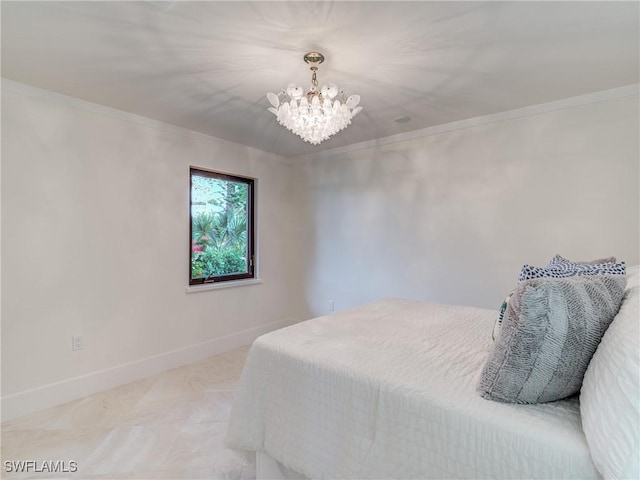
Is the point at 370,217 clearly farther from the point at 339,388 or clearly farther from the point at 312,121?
the point at 339,388

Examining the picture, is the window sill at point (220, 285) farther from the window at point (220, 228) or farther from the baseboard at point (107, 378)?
the baseboard at point (107, 378)

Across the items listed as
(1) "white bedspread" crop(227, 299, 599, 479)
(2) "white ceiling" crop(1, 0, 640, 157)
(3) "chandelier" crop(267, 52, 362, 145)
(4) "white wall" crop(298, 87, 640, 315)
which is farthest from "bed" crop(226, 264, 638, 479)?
(2) "white ceiling" crop(1, 0, 640, 157)

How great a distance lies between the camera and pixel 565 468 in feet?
2.79

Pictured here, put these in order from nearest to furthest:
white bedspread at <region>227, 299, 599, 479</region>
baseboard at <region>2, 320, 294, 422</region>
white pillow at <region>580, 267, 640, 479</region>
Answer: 1. white pillow at <region>580, 267, 640, 479</region>
2. white bedspread at <region>227, 299, 599, 479</region>
3. baseboard at <region>2, 320, 294, 422</region>

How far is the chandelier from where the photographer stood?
1852mm

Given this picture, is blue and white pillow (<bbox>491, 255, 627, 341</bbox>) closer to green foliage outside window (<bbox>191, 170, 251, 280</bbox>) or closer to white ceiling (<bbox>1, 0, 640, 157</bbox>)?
white ceiling (<bbox>1, 0, 640, 157</bbox>)

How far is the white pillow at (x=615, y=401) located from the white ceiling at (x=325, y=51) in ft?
5.20

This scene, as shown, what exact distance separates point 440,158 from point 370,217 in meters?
0.98

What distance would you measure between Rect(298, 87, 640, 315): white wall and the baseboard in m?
1.38

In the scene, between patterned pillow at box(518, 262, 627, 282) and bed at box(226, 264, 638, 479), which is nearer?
bed at box(226, 264, 638, 479)

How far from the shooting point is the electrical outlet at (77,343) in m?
2.61

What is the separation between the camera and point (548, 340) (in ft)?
3.22

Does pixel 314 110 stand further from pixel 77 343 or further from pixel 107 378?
pixel 107 378

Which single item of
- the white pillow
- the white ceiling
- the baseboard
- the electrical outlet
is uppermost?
the white ceiling
